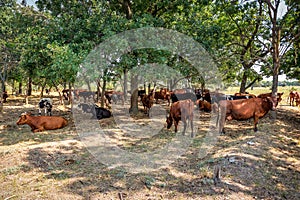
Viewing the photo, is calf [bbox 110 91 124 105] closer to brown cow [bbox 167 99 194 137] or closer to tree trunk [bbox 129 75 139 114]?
tree trunk [bbox 129 75 139 114]

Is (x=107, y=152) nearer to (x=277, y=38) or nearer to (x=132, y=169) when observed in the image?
(x=132, y=169)

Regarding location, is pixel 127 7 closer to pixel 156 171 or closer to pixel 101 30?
pixel 101 30

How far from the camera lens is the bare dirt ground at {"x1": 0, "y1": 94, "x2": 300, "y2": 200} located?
193 inches

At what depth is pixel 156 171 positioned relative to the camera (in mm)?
6031

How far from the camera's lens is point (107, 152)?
7.41 metres

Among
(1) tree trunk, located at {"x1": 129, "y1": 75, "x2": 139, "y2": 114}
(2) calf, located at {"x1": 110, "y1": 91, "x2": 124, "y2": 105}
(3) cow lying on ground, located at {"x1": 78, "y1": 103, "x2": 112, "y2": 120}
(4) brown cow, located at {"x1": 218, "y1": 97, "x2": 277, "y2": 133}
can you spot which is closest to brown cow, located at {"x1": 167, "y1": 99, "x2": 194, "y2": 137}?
(4) brown cow, located at {"x1": 218, "y1": 97, "x2": 277, "y2": 133}

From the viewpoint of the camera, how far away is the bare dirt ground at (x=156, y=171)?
4.90 m

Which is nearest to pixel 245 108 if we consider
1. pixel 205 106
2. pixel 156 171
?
pixel 156 171

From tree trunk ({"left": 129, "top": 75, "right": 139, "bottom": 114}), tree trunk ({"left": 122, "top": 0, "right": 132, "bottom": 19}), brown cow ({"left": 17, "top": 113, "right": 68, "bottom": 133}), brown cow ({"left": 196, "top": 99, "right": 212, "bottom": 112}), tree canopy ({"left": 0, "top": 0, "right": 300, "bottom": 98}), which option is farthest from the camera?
brown cow ({"left": 196, "top": 99, "right": 212, "bottom": 112})

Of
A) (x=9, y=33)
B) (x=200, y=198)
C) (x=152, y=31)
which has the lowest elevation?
(x=200, y=198)

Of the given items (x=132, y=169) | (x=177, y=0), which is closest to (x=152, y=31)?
(x=177, y=0)

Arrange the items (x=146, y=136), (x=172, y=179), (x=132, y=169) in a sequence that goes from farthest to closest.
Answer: (x=146, y=136), (x=132, y=169), (x=172, y=179)

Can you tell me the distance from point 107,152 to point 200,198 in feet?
12.1

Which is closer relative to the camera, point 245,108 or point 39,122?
point 245,108
